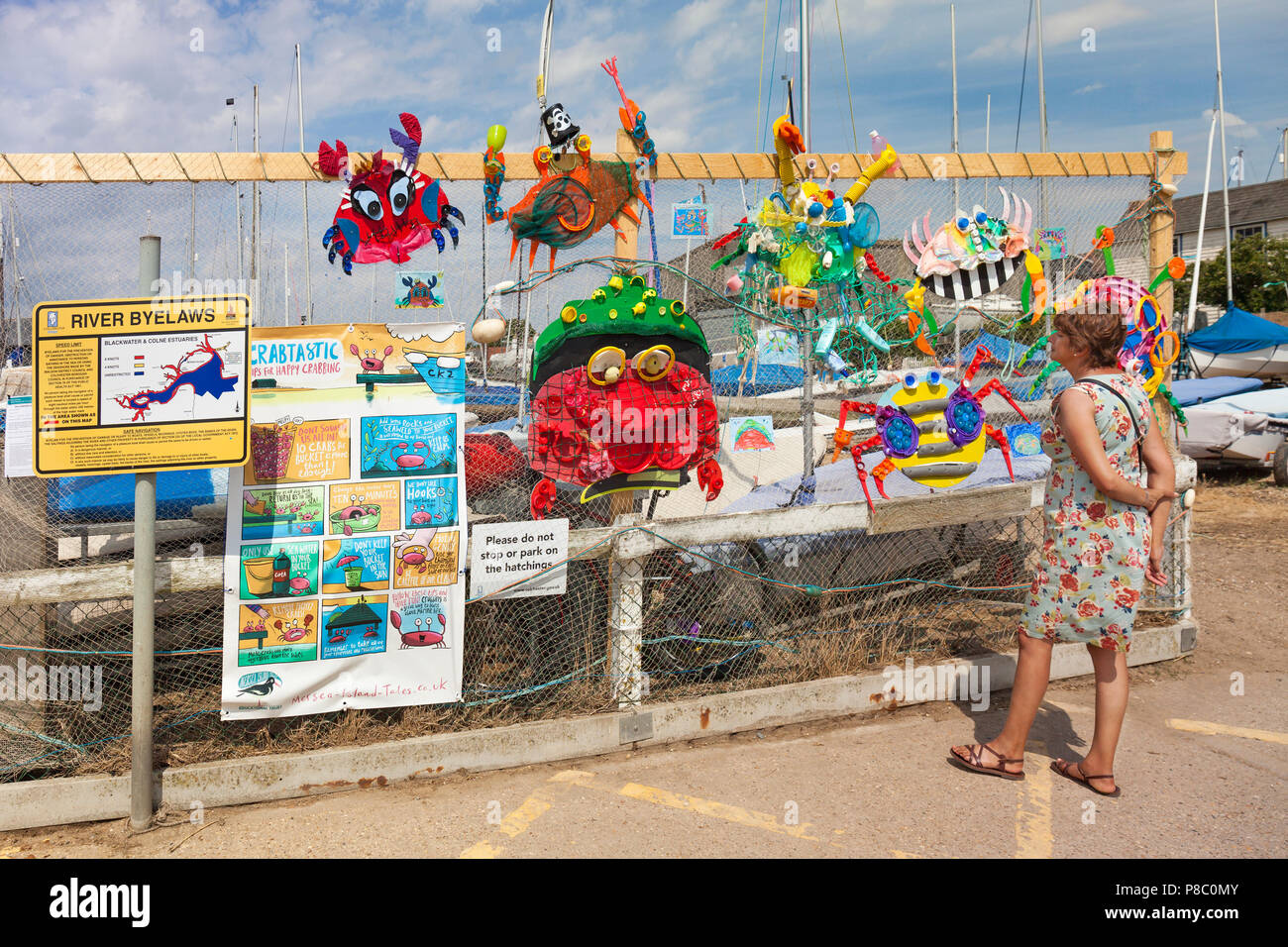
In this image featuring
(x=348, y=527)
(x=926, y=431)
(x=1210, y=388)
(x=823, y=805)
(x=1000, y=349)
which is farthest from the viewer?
(x=1210, y=388)

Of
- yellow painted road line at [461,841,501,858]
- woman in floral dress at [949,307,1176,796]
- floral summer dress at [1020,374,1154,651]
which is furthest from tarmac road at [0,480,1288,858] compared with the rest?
floral summer dress at [1020,374,1154,651]

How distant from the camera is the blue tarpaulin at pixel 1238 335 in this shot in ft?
50.3

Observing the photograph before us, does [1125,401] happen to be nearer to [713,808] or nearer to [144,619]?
[713,808]

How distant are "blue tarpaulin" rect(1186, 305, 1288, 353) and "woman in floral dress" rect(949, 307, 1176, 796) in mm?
14454

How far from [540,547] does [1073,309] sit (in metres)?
2.53

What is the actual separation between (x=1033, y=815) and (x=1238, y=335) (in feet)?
51.7

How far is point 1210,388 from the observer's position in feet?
42.4

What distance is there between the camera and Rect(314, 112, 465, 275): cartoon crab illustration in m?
3.90

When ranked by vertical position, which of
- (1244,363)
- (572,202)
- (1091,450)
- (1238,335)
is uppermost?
(1238,335)

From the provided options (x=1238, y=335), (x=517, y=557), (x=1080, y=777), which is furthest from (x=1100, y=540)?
(x=1238, y=335)

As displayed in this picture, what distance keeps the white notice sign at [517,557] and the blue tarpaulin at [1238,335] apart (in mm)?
15675

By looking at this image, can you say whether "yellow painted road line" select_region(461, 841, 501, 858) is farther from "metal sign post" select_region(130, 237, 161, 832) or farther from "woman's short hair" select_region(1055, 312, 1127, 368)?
"woman's short hair" select_region(1055, 312, 1127, 368)

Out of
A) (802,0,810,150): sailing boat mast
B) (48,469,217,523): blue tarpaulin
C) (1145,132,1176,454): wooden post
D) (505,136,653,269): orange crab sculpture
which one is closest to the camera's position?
(505,136,653,269): orange crab sculpture

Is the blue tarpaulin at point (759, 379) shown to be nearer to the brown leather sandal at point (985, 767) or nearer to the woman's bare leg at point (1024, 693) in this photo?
the woman's bare leg at point (1024, 693)
